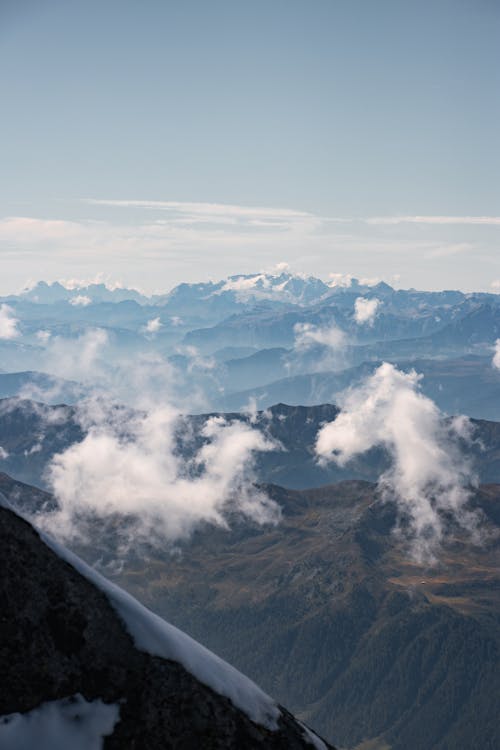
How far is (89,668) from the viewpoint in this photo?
34531 millimetres

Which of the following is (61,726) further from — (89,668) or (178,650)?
(178,650)

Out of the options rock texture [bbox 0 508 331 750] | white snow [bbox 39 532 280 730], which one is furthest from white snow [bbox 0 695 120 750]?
white snow [bbox 39 532 280 730]

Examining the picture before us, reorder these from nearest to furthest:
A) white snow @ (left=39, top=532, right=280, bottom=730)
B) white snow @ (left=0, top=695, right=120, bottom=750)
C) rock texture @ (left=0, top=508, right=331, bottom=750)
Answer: white snow @ (left=0, top=695, right=120, bottom=750), rock texture @ (left=0, top=508, right=331, bottom=750), white snow @ (left=39, top=532, right=280, bottom=730)

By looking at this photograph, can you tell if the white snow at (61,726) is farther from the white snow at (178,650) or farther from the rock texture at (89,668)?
the white snow at (178,650)

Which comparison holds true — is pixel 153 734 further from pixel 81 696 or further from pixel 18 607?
pixel 18 607

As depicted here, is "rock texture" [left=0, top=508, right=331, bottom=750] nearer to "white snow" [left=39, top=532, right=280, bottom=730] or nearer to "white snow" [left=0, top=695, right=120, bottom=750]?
"white snow" [left=0, top=695, right=120, bottom=750]

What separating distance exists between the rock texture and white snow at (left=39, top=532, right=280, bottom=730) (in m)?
0.49

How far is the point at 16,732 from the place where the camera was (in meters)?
31.2

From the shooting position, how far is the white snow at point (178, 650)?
1454 inches

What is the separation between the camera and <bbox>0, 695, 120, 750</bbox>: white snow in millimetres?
31172

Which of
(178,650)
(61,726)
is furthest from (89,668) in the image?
(178,650)

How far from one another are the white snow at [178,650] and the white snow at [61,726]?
3.99 meters

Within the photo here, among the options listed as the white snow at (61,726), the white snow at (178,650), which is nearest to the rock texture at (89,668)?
the white snow at (61,726)

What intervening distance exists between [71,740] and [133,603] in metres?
8.25
